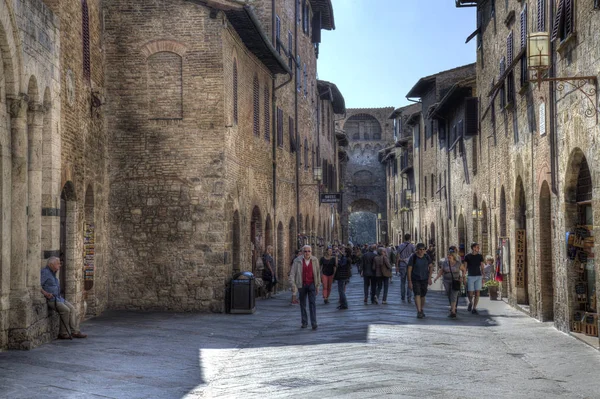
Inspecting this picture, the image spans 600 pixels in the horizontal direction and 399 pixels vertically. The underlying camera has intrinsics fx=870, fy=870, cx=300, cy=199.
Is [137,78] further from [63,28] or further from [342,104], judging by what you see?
[342,104]

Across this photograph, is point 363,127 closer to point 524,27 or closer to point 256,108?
point 256,108

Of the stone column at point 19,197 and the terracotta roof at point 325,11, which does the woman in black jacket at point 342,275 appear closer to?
the stone column at point 19,197

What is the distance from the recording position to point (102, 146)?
707 inches

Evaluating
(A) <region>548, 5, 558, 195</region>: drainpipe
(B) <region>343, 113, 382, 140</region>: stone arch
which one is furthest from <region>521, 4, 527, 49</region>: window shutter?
(B) <region>343, 113, 382, 140</region>: stone arch

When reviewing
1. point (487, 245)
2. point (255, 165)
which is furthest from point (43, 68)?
point (487, 245)

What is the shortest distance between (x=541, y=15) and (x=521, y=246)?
5.53 metres

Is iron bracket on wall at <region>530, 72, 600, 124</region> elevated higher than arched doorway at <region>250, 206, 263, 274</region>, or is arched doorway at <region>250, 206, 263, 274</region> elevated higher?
iron bracket on wall at <region>530, 72, 600, 124</region>

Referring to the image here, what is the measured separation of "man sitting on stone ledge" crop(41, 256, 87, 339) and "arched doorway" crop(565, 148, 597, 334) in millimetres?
7506

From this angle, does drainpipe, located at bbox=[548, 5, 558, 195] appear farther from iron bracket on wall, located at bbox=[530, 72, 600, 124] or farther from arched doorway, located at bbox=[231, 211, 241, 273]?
arched doorway, located at bbox=[231, 211, 241, 273]

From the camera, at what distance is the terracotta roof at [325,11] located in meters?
37.4

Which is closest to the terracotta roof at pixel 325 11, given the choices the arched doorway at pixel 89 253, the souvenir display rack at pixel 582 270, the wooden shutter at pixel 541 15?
the arched doorway at pixel 89 253

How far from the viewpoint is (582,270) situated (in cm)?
1339

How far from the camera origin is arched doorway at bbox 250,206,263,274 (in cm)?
2308

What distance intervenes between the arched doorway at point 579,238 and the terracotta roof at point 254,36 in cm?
797
